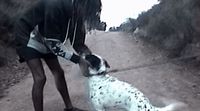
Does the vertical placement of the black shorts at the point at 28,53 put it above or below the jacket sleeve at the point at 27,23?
below

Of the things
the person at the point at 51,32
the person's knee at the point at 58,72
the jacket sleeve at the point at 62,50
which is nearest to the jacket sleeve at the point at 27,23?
the person at the point at 51,32

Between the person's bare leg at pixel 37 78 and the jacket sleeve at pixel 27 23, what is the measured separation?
27cm

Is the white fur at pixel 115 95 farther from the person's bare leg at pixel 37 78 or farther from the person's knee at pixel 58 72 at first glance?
the person's knee at pixel 58 72

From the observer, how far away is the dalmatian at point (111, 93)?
160 inches

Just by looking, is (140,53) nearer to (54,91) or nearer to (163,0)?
(163,0)

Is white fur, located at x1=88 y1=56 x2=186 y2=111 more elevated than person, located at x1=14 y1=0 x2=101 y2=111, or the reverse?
person, located at x1=14 y1=0 x2=101 y2=111

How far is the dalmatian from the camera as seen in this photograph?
4.07 m

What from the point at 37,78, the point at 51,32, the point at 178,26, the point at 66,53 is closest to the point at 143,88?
the point at 37,78

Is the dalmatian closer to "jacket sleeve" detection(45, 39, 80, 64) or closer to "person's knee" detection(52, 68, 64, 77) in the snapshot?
"jacket sleeve" detection(45, 39, 80, 64)

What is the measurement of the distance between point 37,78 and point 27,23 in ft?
2.36

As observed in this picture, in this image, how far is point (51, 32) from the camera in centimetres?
466

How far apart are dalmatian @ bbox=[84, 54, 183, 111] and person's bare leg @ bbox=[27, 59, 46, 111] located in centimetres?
80

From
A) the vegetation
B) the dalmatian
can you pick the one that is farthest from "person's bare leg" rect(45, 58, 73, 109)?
the vegetation

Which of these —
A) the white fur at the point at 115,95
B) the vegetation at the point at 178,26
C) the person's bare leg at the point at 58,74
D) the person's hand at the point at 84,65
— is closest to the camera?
the white fur at the point at 115,95
